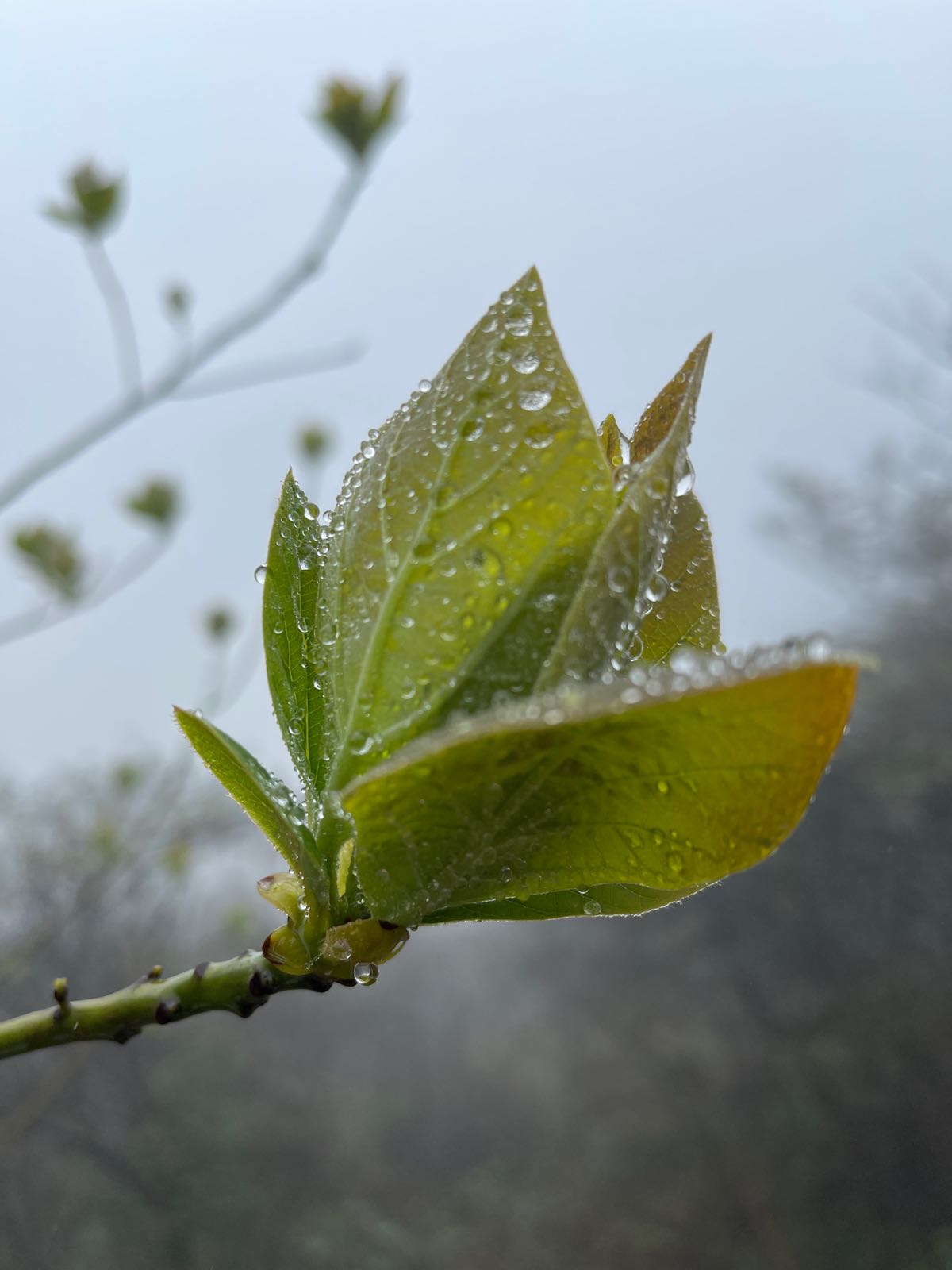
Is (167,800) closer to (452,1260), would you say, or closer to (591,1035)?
(452,1260)

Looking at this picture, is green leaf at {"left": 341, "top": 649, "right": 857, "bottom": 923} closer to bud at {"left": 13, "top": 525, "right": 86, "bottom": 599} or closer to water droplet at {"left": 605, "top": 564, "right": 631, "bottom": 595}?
water droplet at {"left": 605, "top": 564, "right": 631, "bottom": 595}

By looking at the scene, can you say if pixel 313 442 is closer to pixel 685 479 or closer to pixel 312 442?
pixel 312 442

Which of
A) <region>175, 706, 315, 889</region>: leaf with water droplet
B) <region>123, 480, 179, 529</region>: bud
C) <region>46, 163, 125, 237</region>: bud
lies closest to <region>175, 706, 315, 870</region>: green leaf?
<region>175, 706, 315, 889</region>: leaf with water droplet

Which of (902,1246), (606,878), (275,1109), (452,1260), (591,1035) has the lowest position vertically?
(902,1246)

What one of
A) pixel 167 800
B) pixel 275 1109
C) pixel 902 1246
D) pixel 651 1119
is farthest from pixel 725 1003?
pixel 167 800

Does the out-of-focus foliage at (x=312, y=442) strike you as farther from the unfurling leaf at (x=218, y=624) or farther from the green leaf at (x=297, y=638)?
the green leaf at (x=297, y=638)

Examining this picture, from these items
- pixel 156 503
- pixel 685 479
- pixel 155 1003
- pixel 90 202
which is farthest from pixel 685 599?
pixel 156 503
